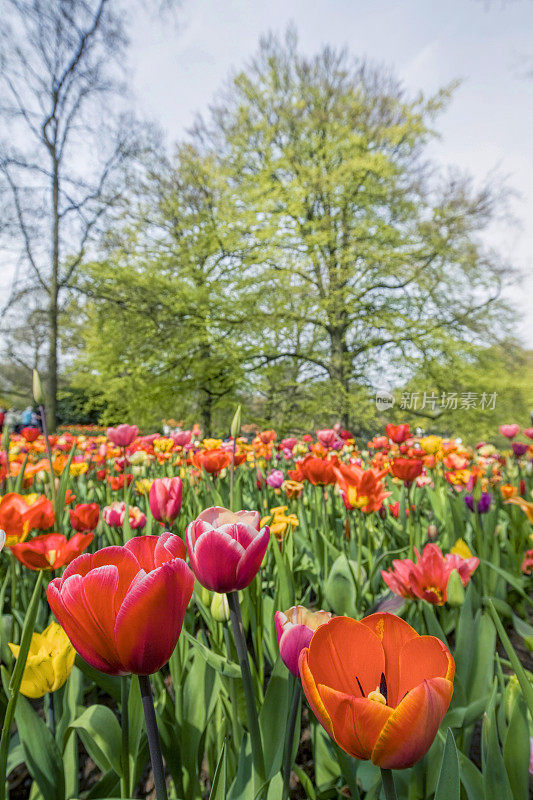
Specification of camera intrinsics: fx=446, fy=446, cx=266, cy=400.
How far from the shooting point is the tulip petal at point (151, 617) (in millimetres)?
362

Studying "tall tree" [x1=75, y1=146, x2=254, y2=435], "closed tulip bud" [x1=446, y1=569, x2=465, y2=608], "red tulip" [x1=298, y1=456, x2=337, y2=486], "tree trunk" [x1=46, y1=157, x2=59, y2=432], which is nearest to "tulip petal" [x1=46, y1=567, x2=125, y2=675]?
"closed tulip bud" [x1=446, y1=569, x2=465, y2=608]

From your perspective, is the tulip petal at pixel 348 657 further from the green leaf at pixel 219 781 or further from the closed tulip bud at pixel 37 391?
the closed tulip bud at pixel 37 391

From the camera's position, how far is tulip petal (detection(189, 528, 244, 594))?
0.52 metres

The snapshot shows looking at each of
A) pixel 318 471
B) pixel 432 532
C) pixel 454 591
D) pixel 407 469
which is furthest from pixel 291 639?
pixel 432 532

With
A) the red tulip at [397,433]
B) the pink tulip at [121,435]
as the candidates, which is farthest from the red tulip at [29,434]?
the red tulip at [397,433]

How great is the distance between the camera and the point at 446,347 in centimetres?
799

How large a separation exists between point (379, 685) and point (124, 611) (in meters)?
0.23

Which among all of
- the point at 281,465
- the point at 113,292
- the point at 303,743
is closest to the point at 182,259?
the point at 113,292

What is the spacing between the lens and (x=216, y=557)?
53cm

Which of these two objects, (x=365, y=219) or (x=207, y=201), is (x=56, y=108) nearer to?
(x=207, y=201)

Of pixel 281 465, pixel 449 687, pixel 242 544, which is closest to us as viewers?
pixel 449 687

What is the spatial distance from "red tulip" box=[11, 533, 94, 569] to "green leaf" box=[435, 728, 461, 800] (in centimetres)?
72

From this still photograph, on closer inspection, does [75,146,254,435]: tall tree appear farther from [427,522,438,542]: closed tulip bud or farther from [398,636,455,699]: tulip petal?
[398,636,455,699]: tulip petal

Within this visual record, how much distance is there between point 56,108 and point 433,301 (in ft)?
27.1
